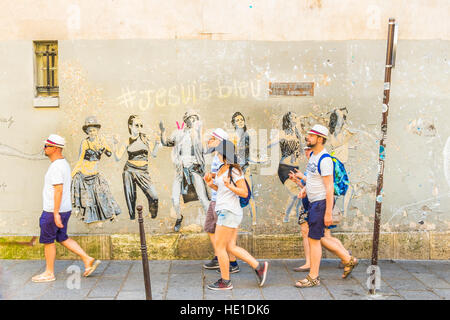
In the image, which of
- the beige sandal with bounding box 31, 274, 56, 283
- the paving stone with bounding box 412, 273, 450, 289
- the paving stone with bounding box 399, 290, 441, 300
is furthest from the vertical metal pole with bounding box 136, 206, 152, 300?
the paving stone with bounding box 412, 273, 450, 289

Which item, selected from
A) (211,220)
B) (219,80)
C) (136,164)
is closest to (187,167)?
(136,164)

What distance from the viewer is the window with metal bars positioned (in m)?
6.63

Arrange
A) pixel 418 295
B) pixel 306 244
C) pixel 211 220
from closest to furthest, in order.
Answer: pixel 418 295 → pixel 211 220 → pixel 306 244

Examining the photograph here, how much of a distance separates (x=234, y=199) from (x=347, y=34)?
3.34 m

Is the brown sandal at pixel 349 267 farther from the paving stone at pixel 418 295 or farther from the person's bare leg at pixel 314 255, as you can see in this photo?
the paving stone at pixel 418 295

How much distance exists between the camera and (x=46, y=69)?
6676mm

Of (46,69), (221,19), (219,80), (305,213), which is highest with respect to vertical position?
(221,19)

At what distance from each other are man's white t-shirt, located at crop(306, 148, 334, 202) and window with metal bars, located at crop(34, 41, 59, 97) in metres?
4.10

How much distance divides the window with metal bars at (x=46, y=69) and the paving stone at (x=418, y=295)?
5.69 meters

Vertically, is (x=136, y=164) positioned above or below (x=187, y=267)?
above

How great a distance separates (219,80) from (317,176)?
227 centimetres

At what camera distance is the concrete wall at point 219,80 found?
21.4ft

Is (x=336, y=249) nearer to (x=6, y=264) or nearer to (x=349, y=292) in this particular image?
(x=349, y=292)

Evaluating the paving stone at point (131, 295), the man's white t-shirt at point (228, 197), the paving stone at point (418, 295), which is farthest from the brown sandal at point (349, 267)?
the paving stone at point (131, 295)
